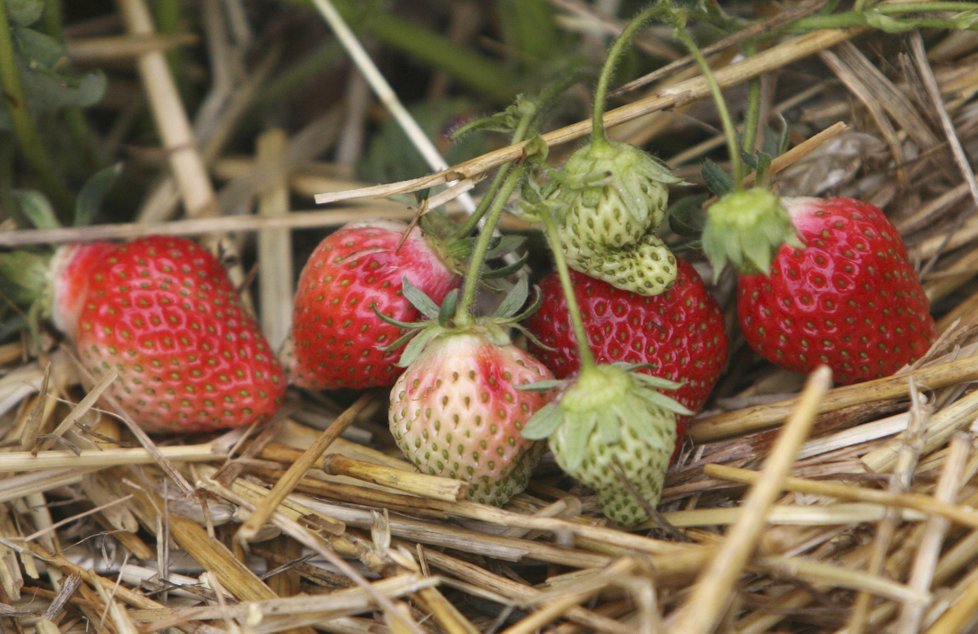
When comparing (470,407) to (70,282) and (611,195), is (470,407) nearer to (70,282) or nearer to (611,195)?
(611,195)

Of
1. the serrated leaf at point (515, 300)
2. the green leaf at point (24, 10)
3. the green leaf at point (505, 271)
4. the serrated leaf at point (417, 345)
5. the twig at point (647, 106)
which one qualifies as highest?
the green leaf at point (24, 10)

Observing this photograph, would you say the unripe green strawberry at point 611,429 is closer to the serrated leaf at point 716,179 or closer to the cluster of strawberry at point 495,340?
the cluster of strawberry at point 495,340

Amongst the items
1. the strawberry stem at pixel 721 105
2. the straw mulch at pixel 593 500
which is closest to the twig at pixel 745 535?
the straw mulch at pixel 593 500

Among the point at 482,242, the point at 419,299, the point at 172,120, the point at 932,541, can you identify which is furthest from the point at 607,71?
the point at 172,120

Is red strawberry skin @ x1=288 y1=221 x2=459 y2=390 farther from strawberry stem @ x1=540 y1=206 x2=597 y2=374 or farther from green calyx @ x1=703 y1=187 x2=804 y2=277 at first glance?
green calyx @ x1=703 y1=187 x2=804 y2=277

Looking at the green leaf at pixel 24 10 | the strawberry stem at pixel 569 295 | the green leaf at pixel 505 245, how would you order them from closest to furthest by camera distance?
the strawberry stem at pixel 569 295
the green leaf at pixel 505 245
the green leaf at pixel 24 10

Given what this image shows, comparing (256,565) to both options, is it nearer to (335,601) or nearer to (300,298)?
(335,601)

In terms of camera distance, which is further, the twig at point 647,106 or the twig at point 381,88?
the twig at point 381,88

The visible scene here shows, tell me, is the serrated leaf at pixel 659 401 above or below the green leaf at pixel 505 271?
below
